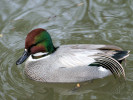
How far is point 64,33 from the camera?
26.3 feet

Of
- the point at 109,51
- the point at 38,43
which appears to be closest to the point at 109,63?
the point at 109,51

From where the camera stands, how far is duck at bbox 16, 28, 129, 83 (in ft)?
20.6

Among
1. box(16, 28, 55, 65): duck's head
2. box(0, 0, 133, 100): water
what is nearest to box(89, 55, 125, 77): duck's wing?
box(0, 0, 133, 100): water

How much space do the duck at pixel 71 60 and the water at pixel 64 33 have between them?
0.23m

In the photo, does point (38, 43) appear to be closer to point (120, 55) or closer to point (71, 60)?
point (71, 60)

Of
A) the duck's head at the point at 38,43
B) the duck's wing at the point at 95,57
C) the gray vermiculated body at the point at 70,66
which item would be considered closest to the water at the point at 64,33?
the gray vermiculated body at the point at 70,66

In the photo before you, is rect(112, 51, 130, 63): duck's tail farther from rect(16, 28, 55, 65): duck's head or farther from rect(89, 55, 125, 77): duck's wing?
rect(16, 28, 55, 65): duck's head

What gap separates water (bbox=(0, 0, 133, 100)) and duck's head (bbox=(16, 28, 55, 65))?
698 mm

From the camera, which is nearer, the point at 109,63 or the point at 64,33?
the point at 109,63

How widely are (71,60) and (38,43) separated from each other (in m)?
0.76

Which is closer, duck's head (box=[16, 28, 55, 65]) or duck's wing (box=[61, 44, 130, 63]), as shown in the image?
duck's head (box=[16, 28, 55, 65])

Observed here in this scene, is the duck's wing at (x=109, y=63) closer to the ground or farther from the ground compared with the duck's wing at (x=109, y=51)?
closer to the ground

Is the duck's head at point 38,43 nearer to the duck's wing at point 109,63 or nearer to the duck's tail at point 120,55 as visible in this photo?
the duck's wing at point 109,63

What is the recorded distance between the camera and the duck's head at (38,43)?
6227 mm
